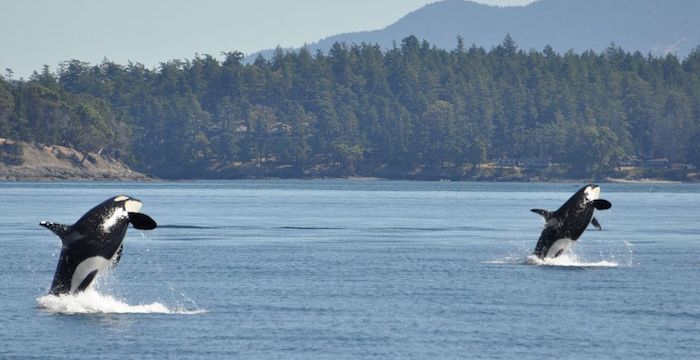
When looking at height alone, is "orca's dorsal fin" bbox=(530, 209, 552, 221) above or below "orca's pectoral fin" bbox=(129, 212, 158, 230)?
below

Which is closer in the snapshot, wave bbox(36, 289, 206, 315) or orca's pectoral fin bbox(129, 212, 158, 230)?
orca's pectoral fin bbox(129, 212, 158, 230)

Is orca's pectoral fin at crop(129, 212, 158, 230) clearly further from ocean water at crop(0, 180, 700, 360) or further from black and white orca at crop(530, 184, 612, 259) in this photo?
black and white orca at crop(530, 184, 612, 259)

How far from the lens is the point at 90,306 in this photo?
1766 inches

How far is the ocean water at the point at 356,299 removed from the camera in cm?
A: 3922

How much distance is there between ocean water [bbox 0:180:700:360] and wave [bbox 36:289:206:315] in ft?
0.22

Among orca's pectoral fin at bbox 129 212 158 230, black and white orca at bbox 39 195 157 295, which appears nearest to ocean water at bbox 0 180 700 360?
black and white orca at bbox 39 195 157 295

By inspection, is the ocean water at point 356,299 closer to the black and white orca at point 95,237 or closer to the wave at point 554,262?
the wave at point 554,262

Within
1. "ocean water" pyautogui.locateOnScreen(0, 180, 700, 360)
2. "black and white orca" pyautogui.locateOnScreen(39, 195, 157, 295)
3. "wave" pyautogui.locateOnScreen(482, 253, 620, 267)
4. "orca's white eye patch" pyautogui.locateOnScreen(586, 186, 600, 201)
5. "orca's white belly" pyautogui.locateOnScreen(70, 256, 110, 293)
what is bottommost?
"ocean water" pyautogui.locateOnScreen(0, 180, 700, 360)

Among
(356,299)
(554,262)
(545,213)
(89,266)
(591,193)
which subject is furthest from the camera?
(554,262)

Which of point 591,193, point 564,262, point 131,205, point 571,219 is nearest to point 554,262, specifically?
point 564,262

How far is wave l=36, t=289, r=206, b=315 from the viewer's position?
44456 mm

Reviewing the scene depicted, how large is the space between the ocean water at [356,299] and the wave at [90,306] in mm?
69

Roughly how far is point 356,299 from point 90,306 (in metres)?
9.43

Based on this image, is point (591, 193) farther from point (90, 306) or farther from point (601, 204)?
point (90, 306)
